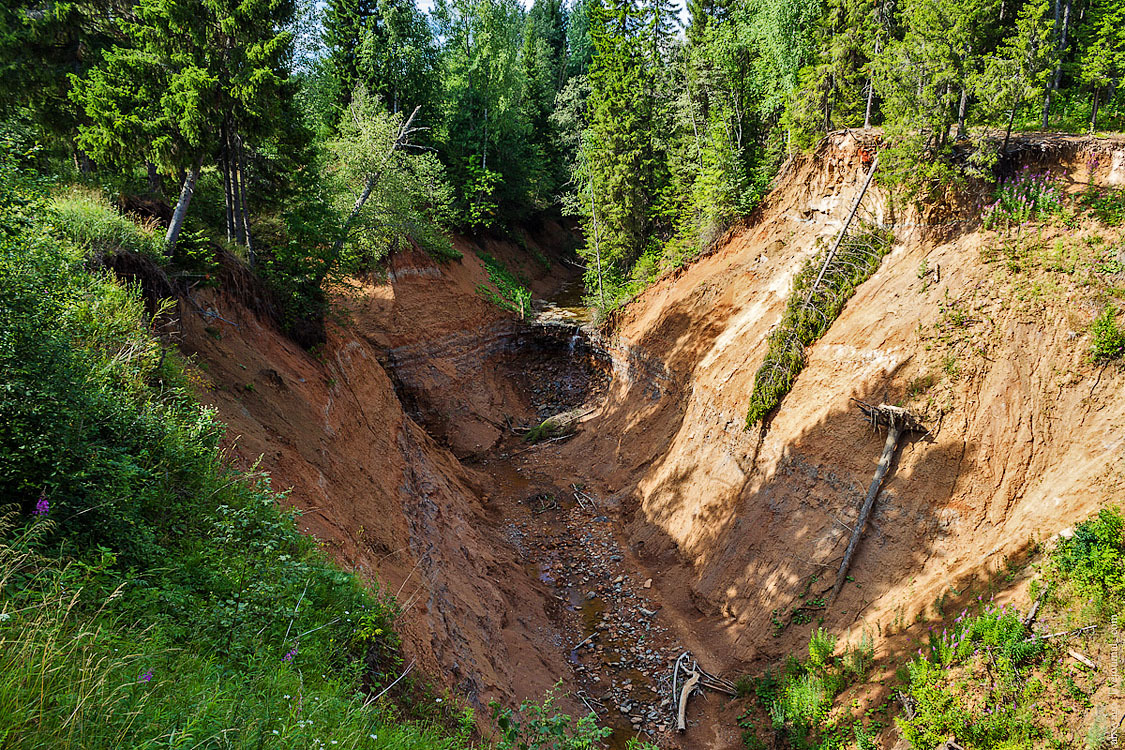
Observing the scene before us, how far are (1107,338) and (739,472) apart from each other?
8.51m

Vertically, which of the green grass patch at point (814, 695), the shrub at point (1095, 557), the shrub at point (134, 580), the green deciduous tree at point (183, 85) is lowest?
the green grass patch at point (814, 695)

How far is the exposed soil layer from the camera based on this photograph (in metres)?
10.5

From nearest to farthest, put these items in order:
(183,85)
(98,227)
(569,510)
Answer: (98,227)
(183,85)
(569,510)

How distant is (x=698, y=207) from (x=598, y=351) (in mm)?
8729

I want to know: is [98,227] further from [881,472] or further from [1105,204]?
[1105,204]

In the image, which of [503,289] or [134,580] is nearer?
[134,580]

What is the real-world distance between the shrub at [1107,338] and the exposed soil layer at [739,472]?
27 centimetres

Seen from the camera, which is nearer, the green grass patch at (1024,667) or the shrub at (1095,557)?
the green grass patch at (1024,667)

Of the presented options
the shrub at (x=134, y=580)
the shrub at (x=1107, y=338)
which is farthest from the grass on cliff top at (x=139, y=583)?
the shrub at (x=1107, y=338)

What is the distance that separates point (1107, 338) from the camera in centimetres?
1034

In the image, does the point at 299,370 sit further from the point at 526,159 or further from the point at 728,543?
the point at 526,159

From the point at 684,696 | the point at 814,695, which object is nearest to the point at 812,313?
the point at 814,695

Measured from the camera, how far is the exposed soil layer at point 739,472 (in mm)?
10539

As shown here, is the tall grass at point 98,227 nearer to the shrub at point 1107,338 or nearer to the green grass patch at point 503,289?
the shrub at point 1107,338
